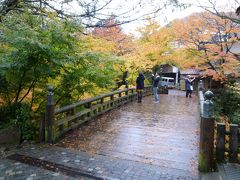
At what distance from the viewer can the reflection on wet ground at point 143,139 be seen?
4.95m

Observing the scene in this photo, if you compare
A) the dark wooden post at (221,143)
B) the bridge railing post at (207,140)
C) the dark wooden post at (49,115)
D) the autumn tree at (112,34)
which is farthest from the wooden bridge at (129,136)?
the autumn tree at (112,34)

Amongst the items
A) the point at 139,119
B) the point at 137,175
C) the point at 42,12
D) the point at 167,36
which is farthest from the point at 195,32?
the point at 137,175

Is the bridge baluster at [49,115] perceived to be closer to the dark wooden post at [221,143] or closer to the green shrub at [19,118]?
the green shrub at [19,118]

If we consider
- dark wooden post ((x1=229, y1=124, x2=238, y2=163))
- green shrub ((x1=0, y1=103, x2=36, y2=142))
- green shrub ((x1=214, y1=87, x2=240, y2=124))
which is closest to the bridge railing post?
dark wooden post ((x1=229, y1=124, x2=238, y2=163))

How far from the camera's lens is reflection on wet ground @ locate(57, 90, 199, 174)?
195 inches

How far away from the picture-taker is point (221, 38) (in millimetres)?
15914

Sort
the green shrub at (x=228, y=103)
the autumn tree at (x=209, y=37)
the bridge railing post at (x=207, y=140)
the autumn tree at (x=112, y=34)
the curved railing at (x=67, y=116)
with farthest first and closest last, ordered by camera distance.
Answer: the autumn tree at (x=209, y=37) < the green shrub at (x=228, y=103) < the curved railing at (x=67, y=116) < the autumn tree at (x=112, y=34) < the bridge railing post at (x=207, y=140)

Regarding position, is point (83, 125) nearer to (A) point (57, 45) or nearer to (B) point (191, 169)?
(A) point (57, 45)

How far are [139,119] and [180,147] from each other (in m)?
3.30

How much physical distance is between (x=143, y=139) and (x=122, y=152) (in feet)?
3.83

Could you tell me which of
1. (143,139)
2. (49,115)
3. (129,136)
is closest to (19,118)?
(49,115)

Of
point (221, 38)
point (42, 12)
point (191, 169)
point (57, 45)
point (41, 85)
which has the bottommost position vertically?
point (191, 169)

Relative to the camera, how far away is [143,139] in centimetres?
623

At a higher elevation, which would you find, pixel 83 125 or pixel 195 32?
pixel 195 32
